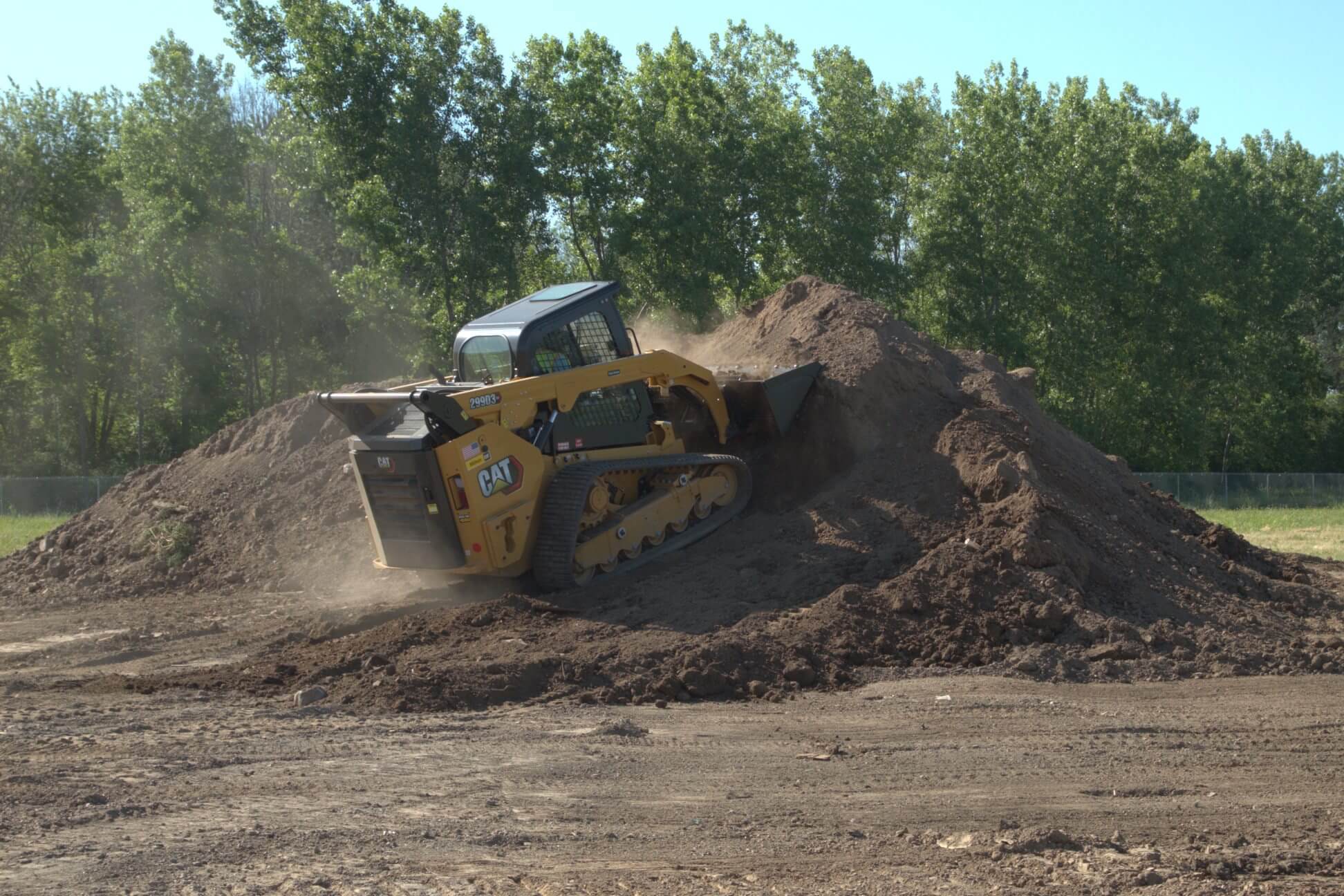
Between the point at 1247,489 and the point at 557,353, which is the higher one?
the point at 557,353

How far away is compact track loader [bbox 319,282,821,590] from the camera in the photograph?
11367mm

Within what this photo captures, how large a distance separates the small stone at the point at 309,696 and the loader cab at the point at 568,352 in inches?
140

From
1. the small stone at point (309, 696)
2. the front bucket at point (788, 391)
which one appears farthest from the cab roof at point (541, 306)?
the small stone at point (309, 696)

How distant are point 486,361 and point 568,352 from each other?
0.85 metres

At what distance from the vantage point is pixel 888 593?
11.1 m

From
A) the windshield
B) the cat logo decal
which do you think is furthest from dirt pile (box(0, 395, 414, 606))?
the cat logo decal

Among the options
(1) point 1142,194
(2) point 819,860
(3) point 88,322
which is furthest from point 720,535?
(3) point 88,322

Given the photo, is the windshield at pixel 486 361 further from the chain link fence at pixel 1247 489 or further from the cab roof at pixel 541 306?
the chain link fence at pixel 1247 489

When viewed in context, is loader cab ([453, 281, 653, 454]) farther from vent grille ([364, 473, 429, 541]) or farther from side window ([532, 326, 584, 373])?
vent grille ([364, 473, 429, 541])

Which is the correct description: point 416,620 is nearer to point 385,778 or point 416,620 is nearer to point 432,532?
point 432,532

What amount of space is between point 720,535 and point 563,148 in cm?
1739

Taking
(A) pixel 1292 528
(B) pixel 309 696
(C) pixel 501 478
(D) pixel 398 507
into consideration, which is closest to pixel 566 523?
(C) pixel 501 478

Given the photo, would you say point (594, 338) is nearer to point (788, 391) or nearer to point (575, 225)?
point (788, 391)

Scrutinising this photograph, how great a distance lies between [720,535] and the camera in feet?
43.4
